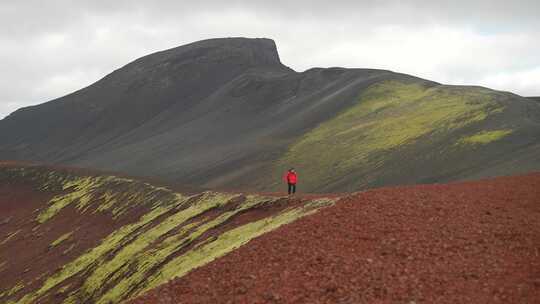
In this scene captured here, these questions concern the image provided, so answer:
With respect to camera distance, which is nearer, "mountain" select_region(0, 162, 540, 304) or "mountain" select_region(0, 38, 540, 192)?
"mountain" select_region(0, 162, 540, 304)

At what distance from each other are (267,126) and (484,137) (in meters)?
57.7

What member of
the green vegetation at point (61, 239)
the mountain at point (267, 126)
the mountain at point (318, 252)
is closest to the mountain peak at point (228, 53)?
the mountain at point (267, 126)

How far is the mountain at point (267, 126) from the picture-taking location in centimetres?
5053

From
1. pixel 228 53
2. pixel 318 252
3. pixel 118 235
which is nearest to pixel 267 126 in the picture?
pixel 118 235

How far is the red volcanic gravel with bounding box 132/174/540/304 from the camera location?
47.3 ft

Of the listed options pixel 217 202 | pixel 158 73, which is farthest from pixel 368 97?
pixel 158 73

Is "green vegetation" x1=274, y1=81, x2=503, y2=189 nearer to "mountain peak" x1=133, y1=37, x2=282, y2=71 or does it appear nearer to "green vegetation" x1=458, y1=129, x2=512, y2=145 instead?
"green vegetation" x1=458, y1=129, x2=512, y2=145

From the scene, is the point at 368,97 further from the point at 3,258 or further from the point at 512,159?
the point at 3,258

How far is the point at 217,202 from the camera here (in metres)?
36.1

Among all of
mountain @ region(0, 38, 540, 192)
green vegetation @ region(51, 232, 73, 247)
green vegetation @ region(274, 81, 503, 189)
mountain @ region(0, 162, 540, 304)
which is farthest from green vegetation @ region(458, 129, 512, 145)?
green vegetation @ region(51, 232, 73, 247)

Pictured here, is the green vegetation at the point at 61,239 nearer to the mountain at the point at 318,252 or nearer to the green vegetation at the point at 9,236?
the mountain at the point at 318,252

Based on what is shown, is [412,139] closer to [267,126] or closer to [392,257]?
[392,257]

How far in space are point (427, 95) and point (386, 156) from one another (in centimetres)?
2584

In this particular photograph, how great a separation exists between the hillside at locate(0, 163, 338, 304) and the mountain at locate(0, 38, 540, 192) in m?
16.1
